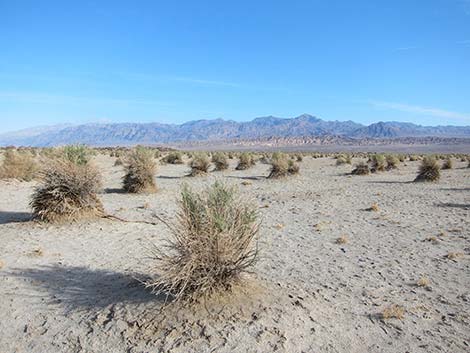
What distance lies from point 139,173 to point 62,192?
6683 millimetres

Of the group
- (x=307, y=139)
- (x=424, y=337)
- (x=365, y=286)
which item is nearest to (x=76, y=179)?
(x=365, y=286)

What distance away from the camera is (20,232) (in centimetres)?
1041

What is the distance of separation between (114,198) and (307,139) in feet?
579

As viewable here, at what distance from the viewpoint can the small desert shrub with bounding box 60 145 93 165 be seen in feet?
42.3

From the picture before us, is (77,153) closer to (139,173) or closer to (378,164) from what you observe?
(139,173)

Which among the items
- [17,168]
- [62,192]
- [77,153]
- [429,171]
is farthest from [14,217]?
[429,171]

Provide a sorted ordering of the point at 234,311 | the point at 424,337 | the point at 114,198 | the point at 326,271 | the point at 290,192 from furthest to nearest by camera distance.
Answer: the point at 290,192 < the point at 114,198 < the point at 326,271 < the point at 234,311 < the point at 424,337

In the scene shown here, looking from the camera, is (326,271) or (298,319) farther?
(326,271)

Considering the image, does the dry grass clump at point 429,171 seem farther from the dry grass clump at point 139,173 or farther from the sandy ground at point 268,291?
the dry grass clump at point 139,173

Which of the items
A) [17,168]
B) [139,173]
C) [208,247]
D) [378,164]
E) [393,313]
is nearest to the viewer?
[208,247]

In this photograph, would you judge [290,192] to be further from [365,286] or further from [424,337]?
[424,337]

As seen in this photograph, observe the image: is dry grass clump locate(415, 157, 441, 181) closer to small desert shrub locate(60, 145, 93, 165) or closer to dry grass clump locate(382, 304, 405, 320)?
small desert shrub locate(60, 145, 93, 165)

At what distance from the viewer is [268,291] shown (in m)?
6.41

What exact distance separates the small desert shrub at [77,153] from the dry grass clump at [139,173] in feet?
13.1
